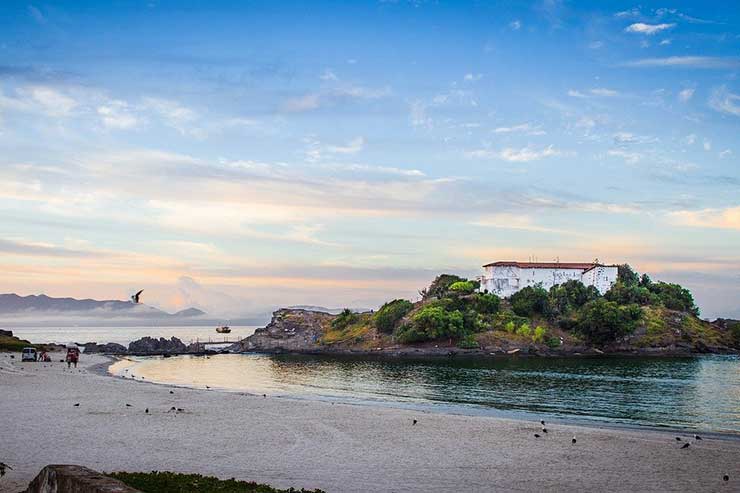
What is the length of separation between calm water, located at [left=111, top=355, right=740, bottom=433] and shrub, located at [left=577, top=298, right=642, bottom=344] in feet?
74.7

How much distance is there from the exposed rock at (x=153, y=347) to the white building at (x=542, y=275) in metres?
92.3

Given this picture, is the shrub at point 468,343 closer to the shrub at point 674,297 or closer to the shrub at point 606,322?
the shrub at point 606,322

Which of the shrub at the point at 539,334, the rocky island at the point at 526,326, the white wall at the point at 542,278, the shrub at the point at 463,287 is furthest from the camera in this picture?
the shrub at the point at 463,287

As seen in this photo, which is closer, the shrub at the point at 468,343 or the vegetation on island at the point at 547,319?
the shrub at the point at 468,343

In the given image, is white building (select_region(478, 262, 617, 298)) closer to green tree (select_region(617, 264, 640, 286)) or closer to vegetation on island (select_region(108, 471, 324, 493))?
green tree (select_region(617, 264, 640, 286))

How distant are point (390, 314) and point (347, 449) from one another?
139 meters

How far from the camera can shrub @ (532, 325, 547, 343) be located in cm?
15611

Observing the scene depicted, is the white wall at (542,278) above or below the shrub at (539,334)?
above

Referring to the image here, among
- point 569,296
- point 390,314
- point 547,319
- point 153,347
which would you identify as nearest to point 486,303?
point 547,319

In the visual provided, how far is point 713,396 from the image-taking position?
69750mm

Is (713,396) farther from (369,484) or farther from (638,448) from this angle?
(369,484)

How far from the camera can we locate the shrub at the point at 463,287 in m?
182

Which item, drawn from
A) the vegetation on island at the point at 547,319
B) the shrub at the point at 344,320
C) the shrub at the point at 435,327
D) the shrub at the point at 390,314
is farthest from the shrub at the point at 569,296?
the shrub at the point at 344,320

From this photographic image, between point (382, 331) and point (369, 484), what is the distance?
478 ft
